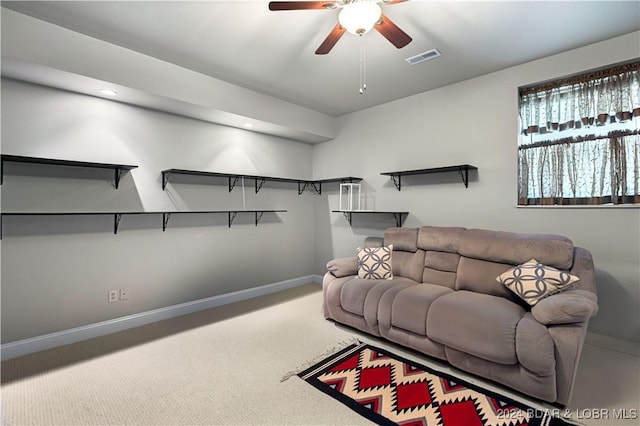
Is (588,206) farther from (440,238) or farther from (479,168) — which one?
(440,238)

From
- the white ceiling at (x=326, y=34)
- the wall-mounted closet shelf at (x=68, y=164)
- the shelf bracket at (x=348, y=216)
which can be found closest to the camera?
the white ceiling at (x=326, y=34)

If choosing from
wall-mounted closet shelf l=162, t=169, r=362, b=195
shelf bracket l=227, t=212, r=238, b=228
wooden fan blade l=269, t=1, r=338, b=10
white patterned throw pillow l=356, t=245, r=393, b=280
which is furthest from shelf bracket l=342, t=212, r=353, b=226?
wooden fan blade l=269, t=1, r=338, b=10

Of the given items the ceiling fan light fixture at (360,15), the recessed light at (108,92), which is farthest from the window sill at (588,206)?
the recessed light at (108,92)

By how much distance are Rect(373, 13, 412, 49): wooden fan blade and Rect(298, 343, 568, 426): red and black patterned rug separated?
92.6 inches

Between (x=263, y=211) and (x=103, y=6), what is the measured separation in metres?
2.61

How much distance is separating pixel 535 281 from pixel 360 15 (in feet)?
7.23

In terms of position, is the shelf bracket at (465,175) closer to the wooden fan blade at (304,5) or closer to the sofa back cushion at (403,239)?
the sofa back cushion at (403,239)

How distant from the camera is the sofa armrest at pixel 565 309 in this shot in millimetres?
1815

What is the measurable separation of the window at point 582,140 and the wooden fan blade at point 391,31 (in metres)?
1.87

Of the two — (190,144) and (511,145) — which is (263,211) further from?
(511,145)

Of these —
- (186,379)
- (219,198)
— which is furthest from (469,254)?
(219,198)

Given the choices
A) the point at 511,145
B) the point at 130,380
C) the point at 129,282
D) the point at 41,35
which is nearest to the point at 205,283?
the point at 129,282

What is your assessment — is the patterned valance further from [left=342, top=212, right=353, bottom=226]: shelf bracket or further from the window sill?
[left=342, top=212, right=353, bottom=226]: shelf bracket

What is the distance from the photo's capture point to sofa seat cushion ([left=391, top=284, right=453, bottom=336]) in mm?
2424
